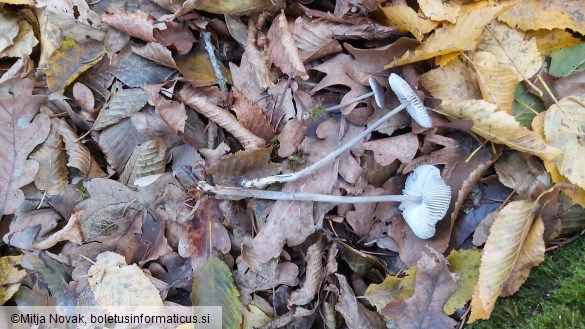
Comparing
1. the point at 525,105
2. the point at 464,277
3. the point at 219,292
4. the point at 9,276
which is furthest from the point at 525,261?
the point at 9,276

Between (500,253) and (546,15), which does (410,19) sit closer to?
(546,15)

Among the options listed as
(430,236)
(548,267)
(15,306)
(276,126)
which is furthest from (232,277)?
(548,267)

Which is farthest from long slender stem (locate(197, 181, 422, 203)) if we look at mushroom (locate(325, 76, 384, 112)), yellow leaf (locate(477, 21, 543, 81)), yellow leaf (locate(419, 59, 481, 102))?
yellow leaf (locate(477, 21, 543, 81))

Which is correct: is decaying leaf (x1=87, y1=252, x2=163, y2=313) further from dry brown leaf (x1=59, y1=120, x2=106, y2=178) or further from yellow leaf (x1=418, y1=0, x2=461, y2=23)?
yellow leaf (x1=418, y1=0, x2=461, y2=23)

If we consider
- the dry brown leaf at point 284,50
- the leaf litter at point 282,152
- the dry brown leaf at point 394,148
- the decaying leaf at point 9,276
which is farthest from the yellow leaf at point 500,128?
the decaying leaf at point 9,276

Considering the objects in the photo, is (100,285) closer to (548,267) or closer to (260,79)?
(260,79)

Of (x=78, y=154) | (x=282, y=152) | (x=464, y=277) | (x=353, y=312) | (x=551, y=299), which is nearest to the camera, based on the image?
(x=551, y=299)
